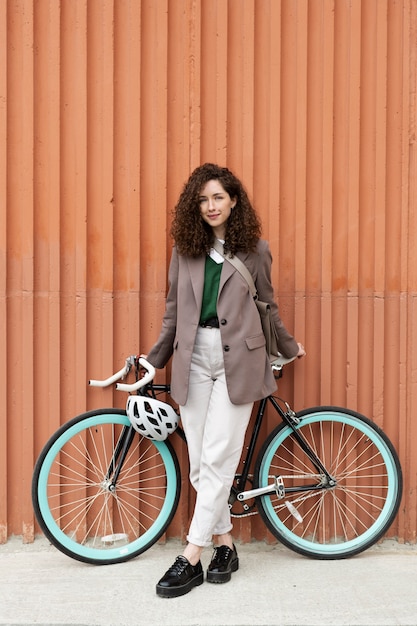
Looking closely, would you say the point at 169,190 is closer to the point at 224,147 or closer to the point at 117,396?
the point at 224,147

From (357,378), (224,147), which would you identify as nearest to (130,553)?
(357,378)

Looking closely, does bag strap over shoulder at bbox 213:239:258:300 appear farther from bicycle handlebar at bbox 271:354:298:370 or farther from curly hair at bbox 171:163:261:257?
bicycle handlebar at bbox 271:354:298:370

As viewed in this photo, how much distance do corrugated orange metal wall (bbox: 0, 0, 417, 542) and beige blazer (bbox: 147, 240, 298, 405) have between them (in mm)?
409

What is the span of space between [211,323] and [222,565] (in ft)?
4.35

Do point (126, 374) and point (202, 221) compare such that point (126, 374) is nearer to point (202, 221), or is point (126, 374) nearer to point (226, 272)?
point (226, 272)

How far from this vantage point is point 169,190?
14.1 feet

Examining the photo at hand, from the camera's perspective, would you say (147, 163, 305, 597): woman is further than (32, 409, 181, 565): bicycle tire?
No

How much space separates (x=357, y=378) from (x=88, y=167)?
213 cm

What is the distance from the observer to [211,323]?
3.82 m

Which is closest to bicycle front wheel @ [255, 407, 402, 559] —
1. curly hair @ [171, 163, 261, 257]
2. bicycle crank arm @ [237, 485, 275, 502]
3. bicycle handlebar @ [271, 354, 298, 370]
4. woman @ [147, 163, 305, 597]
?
bicycle crank arm @ [237, 485, 275, 502]

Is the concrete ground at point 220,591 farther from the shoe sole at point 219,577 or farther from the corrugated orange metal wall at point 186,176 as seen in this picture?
the corrugated orange metal wall at point 186,176

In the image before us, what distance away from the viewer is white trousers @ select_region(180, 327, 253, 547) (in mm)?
3775

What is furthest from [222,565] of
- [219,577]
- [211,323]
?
[211,323]

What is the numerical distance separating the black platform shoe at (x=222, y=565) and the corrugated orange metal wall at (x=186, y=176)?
451 mm
